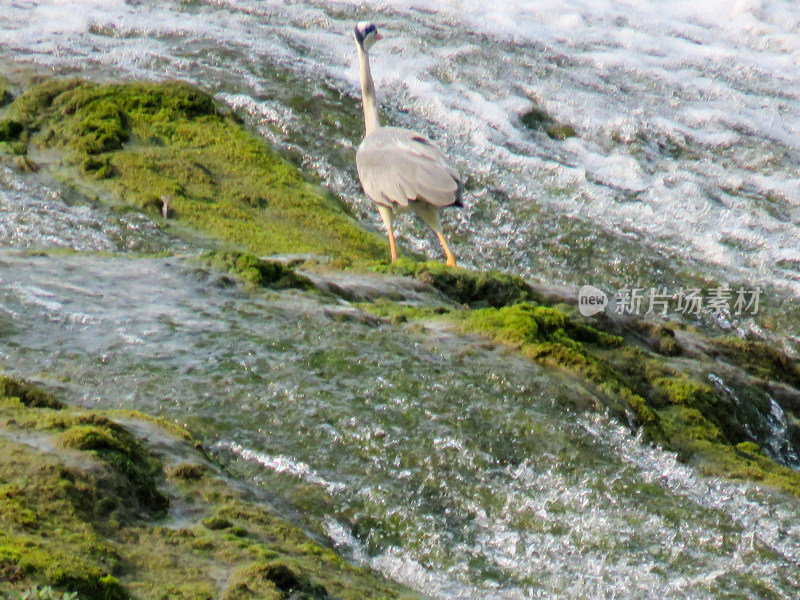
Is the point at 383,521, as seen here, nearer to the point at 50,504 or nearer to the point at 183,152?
the point at 50,504

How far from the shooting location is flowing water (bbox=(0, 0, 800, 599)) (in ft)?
10.6

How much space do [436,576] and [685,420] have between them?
6.08ft

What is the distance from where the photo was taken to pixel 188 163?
788cm

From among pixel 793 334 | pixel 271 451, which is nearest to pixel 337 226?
pixel 793 334

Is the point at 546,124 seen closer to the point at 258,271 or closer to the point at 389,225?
the point at 389,225

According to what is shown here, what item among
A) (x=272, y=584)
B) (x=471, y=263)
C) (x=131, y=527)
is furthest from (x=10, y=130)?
(x=272, y=584)

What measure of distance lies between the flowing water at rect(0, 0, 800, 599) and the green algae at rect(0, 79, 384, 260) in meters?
0.46

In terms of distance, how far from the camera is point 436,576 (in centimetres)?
299

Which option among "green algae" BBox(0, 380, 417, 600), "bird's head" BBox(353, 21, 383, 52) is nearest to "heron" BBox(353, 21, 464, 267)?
"bird's head" BBox(353, 21, 383, 52)

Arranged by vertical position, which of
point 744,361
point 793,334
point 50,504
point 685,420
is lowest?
point 793,334

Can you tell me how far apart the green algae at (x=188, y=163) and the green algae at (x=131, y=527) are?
390cm

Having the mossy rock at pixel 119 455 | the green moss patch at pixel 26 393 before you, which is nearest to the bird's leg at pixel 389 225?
the green moss patch at pixel 26 393

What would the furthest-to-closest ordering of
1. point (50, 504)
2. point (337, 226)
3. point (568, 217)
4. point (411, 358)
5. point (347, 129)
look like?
1. point (347, 129)
2. point (568, 217)
3. point (337, 226)
4. point (411, 358)
5. point (50, 504)

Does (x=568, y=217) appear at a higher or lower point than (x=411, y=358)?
lower
